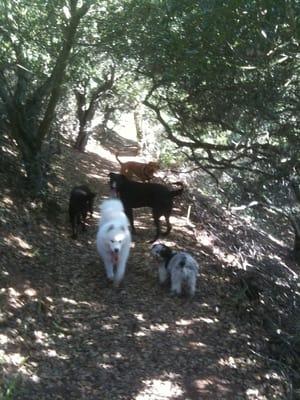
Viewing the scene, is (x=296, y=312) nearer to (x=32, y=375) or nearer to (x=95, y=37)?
(x=32, y=375)

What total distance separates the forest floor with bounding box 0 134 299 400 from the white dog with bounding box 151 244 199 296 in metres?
0.21

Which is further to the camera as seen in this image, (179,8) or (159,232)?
(159,232)

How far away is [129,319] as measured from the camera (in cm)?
697

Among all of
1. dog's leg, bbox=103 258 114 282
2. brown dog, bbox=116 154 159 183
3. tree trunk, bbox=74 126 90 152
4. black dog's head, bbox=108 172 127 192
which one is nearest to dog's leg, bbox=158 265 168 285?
dog's leg, bbox=103 258 114 282

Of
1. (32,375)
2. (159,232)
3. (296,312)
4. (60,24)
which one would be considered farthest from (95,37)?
(32,375)

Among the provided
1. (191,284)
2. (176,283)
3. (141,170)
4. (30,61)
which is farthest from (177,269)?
(141,170)

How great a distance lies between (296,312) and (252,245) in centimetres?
329

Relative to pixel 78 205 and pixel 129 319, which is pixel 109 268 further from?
pixel 78 205

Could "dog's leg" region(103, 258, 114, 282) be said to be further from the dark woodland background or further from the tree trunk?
the tree trunk

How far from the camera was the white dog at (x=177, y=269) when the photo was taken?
7484 millimetres

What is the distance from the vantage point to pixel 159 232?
381 inches

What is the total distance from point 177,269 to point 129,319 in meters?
1.08

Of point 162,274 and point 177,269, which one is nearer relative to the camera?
point 177,269

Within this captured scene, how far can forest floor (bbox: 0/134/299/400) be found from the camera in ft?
18.4
